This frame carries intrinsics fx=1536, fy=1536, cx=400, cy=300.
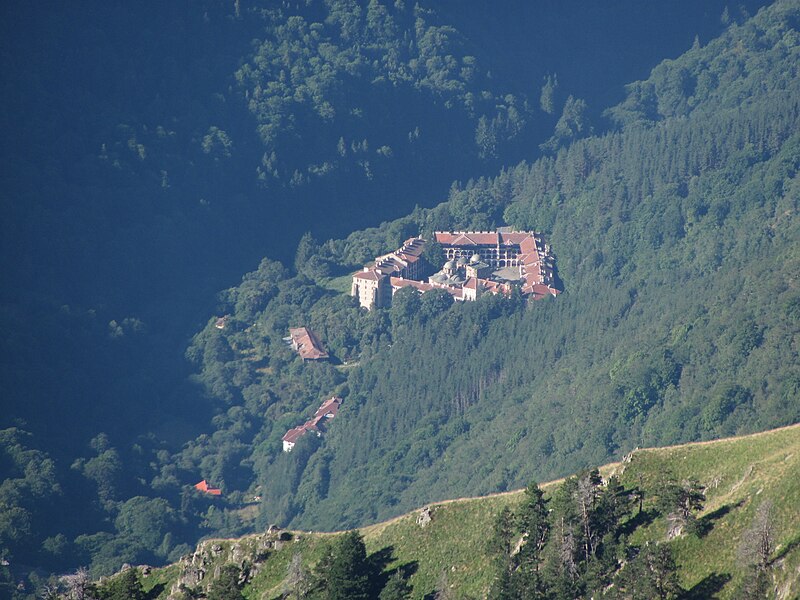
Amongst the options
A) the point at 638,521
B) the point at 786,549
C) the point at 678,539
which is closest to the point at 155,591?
the point at 638,521

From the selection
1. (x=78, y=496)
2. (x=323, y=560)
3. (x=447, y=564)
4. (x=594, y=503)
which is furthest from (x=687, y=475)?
(x=78, y=496)

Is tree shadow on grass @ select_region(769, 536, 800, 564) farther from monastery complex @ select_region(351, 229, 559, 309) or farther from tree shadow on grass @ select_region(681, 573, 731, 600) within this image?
monastery complex @ select_region(351, 229, 559, 309)

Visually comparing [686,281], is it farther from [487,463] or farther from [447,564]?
[447,564]

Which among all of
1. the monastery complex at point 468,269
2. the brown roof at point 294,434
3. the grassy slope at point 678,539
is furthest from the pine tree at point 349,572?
the monastery complex at point 468,269

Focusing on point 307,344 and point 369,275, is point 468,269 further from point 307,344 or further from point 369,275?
point 307,344

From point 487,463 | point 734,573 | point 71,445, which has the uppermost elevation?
point 71,445

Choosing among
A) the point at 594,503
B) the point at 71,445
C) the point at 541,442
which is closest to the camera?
the point at 594,503

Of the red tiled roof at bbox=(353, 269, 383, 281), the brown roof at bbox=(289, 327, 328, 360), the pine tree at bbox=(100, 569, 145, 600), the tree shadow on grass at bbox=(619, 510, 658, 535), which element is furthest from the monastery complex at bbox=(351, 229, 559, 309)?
the tree shadow on grass at bbox=(619, 510, 658, 535)

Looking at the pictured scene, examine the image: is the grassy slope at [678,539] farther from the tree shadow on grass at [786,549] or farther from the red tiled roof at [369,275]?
the red tiled roof at [369,275]
